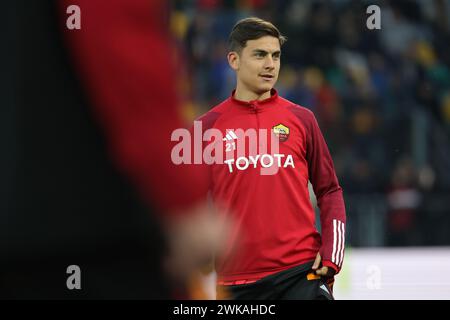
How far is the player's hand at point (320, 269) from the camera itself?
2619mm

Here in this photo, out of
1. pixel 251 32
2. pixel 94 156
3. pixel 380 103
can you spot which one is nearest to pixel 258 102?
pixel 251 32

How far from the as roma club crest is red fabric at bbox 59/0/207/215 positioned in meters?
1.87

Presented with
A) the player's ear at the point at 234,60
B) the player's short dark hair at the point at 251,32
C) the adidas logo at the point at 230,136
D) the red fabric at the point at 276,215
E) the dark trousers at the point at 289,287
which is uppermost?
the player's short dark hair at the point at 251,32

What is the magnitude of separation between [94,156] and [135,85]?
0.09 metres

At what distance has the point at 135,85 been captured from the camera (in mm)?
883

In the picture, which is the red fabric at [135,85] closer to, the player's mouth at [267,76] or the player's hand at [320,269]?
the player's hand at [320,269]

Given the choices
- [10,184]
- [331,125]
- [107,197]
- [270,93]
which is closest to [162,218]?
[107,197]

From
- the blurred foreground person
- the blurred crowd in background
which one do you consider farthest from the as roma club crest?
the blurred crowd in background

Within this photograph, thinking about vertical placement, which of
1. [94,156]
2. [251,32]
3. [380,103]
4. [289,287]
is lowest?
[289,287]

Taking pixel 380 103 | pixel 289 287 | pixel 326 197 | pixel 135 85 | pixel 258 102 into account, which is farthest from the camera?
pixel 380 103

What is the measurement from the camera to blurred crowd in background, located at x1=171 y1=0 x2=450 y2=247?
625cm

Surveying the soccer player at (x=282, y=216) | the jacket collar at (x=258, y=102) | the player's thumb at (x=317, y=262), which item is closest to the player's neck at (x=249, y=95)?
the jacket collar at (x=258, y=102)

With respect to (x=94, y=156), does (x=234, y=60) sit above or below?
above

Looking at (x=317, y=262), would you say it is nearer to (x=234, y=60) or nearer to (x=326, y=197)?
(x=326, y=197)
